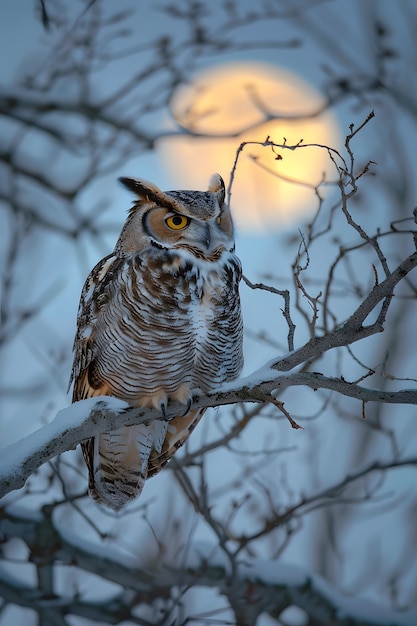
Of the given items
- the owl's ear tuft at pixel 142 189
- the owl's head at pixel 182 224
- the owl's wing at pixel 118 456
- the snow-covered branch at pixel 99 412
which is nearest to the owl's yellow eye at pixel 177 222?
the owl's head at pixel 182 224

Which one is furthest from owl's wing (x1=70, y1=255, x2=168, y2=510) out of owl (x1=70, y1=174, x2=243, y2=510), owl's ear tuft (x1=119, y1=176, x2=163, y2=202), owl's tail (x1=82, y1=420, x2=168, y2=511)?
owl's ear tuft (x1=119, y1=176, x2=163, y2=202)

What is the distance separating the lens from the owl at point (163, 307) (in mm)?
2605

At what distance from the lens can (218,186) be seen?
2.98 m

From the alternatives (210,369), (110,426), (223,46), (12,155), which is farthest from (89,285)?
(223,46)

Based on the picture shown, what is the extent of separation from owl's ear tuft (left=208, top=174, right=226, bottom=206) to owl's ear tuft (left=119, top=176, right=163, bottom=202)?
26 centimetres

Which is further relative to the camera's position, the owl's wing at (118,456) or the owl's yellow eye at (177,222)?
the owl's wing at (118,456)

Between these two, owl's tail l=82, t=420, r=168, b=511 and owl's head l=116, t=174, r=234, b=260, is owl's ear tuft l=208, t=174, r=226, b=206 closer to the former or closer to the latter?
owl's head l=116, t=174, r=234, b=260

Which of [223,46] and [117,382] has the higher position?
[223,46]

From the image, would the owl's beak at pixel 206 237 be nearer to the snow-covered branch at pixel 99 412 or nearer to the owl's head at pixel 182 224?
the owl's head at pixel 182 224

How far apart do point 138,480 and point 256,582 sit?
2.56 feet

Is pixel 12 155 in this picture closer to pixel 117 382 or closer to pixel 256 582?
pixel 117 382

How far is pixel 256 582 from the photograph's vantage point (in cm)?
335

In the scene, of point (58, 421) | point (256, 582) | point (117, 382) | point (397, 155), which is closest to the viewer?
point (58, 421)

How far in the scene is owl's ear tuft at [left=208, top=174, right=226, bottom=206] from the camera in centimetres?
291
